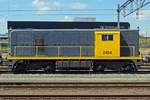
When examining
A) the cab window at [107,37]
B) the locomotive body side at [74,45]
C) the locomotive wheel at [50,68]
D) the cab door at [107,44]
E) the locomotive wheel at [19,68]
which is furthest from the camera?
the cab window at [107,37]

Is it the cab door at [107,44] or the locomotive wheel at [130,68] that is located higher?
the cab door at [107,44]

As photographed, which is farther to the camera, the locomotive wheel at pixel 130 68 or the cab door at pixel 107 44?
the cab door at pixel 107 44

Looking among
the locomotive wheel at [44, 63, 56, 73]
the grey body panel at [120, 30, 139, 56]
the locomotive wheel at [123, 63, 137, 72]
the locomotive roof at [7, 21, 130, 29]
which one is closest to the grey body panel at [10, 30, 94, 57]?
the locomotive wheel at [44, 63, 56, 73]

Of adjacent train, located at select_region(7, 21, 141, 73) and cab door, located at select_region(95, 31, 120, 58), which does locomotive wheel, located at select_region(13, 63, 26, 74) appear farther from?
cab door, located at select_region(95, 31, 120, 58)

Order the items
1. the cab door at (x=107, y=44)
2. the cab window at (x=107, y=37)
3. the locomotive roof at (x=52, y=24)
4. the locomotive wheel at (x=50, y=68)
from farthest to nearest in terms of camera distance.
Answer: the locomotive roof at (x=52, y=24) → the cab window at (x=107, y=37) → the cab door at (x=107, y=44) → the locomotive wheel at (x=50, y=68)

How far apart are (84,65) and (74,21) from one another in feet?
170

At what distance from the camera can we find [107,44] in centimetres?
2805

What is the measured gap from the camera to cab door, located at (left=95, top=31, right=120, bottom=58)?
27.8 meters

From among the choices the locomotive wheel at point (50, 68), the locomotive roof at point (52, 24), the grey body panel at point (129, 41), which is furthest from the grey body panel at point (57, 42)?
the locomotive roof at point (52, 24)

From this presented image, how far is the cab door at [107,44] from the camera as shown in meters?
27.8

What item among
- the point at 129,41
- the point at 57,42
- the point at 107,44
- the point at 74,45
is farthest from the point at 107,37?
the point at 57,42

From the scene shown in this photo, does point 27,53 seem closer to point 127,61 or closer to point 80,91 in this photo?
point 127,61

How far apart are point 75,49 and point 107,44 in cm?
220

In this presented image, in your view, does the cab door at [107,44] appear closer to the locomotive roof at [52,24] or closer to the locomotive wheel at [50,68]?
the locomotive wheel at [50,68]
